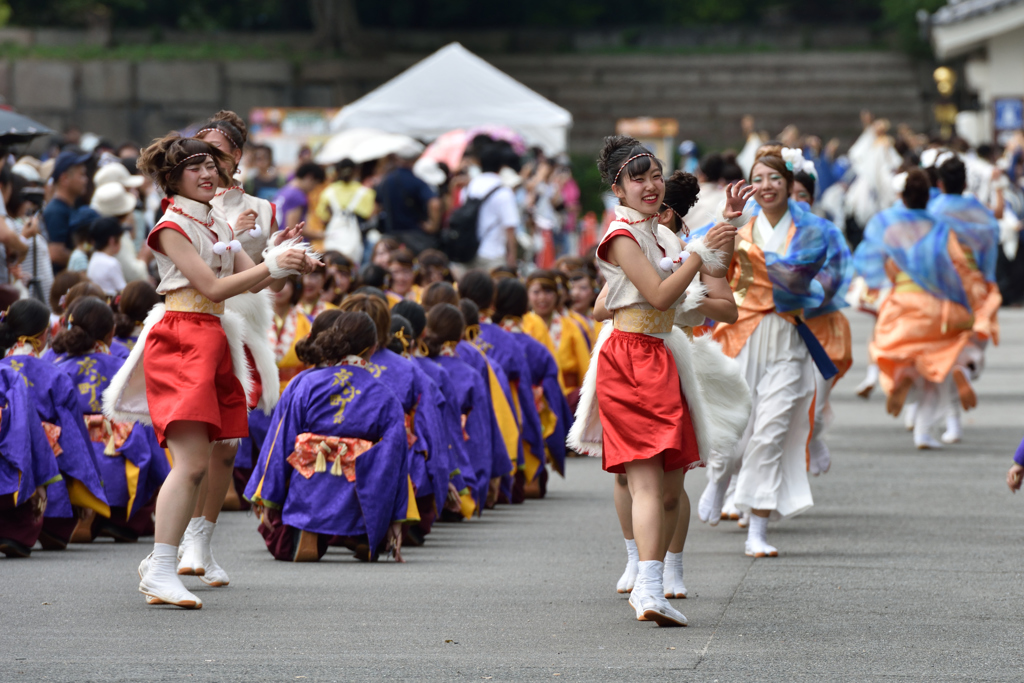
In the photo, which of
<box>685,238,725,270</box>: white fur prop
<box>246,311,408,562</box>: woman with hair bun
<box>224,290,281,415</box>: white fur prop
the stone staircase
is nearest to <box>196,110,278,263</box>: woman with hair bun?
<box>224,290,281,415</box>: white fur prop

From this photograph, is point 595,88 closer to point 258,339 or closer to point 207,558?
point 258,339

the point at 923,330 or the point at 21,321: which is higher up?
the point at 21,321

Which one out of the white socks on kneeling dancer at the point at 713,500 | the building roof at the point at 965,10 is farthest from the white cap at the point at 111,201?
the building roof at the point at 965,10

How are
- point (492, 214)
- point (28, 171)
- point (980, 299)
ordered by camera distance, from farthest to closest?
point (492, 214) → point (28, 171) → point (980, 299)

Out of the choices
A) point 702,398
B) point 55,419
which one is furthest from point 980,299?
point 55,419

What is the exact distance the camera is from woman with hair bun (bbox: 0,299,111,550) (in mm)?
7645

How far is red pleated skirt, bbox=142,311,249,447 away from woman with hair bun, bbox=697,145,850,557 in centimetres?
255

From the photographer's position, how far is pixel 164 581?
6133 mm

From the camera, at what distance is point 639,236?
594 cm

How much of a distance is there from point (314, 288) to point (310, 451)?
8.70 ft

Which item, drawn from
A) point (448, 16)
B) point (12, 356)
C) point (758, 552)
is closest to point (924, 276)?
point (758, 552)

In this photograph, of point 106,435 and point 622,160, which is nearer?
point 622,160

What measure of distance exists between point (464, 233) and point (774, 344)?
6.86 metres

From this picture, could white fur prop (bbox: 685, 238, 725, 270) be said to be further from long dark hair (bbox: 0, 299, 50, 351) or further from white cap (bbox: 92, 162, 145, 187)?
white cap (bbox: 92, 162, 145, 187)
